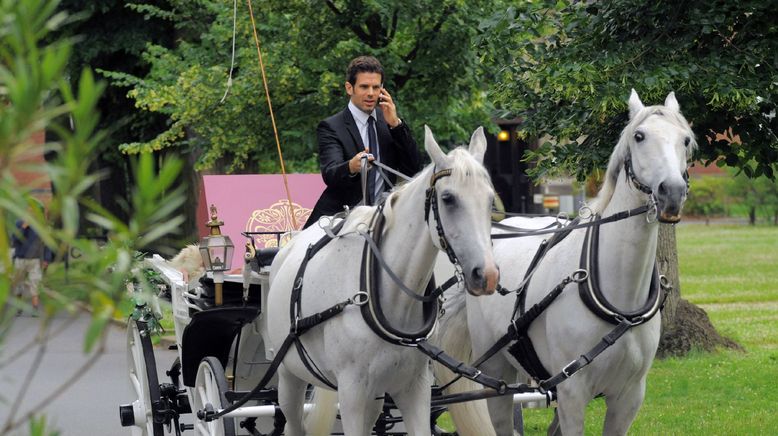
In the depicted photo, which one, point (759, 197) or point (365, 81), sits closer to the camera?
point (365, 81)

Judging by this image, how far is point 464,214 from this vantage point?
5059 mm

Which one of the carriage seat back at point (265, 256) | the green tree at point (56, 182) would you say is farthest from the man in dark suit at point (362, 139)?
the green tree at point (56, 182)

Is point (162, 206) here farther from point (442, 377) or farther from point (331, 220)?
point (442, 377)

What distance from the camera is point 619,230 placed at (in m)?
5.91

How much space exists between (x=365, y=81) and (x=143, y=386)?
8.58ft

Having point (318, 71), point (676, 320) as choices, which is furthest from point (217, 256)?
point (318, 71)

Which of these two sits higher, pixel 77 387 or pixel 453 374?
pixel 453 374

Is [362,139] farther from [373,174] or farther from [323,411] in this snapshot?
[323,411]

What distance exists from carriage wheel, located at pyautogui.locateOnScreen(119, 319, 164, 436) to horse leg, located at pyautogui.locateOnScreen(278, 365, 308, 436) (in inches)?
49.6

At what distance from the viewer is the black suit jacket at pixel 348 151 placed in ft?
22.4

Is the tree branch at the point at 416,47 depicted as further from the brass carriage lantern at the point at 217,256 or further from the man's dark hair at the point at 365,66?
the man's dark hair at the point at 365,66

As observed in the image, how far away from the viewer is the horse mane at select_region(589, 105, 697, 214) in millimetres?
5844

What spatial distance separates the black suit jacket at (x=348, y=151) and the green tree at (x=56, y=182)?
4.40 m

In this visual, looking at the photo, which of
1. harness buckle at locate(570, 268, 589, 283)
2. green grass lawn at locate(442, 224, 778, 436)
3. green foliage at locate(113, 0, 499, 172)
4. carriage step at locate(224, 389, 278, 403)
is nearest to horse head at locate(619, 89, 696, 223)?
harness buckle at locate(570, 268, 589, 283)
